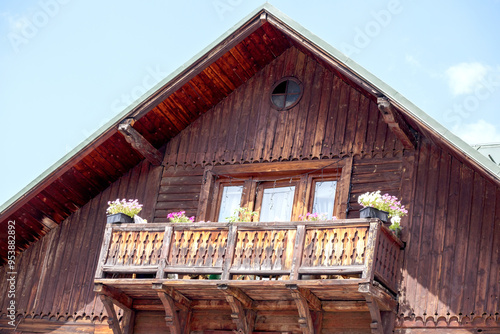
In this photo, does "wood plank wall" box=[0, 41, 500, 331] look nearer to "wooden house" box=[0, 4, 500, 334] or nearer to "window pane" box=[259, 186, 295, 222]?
"wooden house" box=[0, 4, 500, 334]

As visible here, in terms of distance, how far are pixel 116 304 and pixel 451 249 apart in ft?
20.3

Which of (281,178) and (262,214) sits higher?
(281,178)

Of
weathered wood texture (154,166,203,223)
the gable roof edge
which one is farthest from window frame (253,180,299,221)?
the gable roof edge

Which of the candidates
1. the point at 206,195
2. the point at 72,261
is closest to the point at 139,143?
the point at 206,195

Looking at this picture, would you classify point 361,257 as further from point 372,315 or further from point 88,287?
point 88,287

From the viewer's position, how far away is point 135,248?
16938 millimetres

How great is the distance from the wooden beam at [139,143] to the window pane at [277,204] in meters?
2.55

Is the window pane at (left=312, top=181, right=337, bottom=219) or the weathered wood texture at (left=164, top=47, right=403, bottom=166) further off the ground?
the weathered wood texture at (left=164, top=47, right=403, bottom=166)

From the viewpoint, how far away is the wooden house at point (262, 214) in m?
15.6

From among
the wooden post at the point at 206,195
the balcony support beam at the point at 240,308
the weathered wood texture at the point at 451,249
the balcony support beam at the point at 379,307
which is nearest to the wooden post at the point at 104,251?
the wooden post at the point at 206,195

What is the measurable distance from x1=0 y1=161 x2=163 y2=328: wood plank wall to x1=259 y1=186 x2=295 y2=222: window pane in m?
2.39

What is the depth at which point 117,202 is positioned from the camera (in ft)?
58.7

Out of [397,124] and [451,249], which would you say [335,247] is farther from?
[397,124]

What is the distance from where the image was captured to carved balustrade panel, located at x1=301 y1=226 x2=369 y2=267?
50.1 ft
